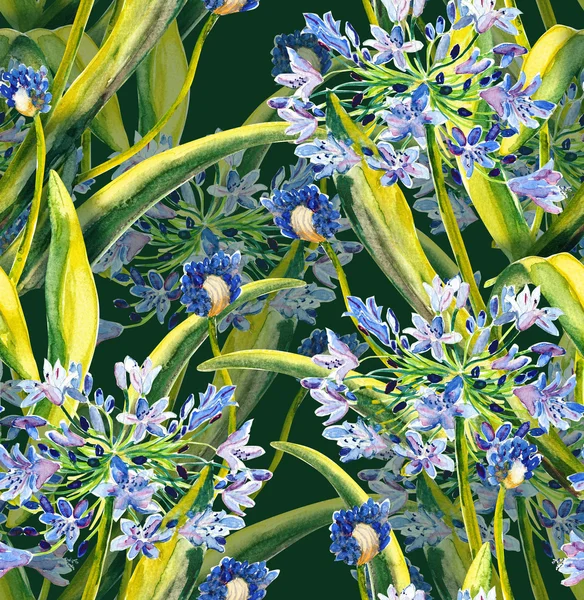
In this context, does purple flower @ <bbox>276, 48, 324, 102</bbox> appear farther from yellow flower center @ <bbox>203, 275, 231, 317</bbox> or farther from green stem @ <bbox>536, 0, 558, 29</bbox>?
green stem @ <bbox>536, 0, 558, 29</bbox>

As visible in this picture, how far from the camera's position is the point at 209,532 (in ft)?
6.04

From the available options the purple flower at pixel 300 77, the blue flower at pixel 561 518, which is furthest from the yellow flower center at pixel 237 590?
the purple flower at pixel 300 77

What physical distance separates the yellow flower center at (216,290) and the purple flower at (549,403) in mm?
414

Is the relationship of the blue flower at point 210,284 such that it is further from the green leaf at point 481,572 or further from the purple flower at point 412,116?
the green leaf at point 481,572

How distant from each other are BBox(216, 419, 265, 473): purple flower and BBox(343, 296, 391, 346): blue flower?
20 centimetres

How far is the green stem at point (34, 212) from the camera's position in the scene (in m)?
1.82

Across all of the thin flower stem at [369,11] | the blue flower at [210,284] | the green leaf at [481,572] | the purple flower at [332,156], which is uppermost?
the thin flower stem at [369,11]

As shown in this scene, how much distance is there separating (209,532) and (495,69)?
73cm

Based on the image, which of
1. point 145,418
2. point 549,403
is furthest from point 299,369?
point 549,403

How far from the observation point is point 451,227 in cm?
187

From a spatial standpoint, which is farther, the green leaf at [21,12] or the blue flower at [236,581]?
the green leaf at [21,12]

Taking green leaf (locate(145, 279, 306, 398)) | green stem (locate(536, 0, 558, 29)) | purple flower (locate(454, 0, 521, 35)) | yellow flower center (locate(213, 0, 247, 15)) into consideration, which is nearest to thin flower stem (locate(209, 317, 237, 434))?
green leaf (locate(145, 279, 306, 398))

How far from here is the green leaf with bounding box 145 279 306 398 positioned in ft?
6.18

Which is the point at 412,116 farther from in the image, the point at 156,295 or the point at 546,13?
the point at 156,295
